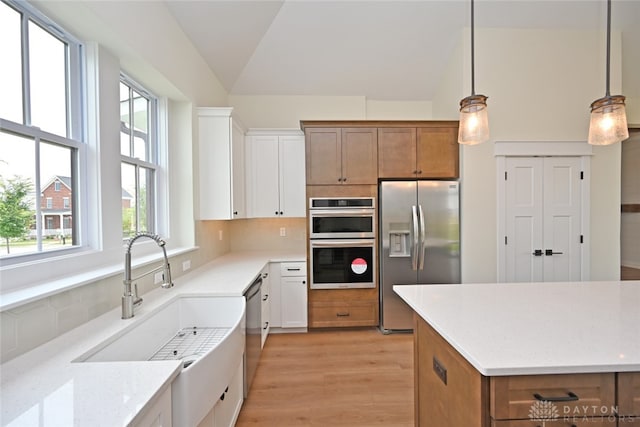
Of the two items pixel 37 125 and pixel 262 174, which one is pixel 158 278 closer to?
pixel 37 125

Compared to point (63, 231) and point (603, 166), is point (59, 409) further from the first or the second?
point (603, 166)

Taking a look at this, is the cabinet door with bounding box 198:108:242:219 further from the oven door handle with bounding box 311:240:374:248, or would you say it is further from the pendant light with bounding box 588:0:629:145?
the pendant light with bounding box 588:0:629:145

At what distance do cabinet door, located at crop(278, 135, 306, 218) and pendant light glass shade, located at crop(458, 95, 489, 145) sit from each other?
206cm

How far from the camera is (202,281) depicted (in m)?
2.22

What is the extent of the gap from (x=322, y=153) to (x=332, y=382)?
2.26 meters

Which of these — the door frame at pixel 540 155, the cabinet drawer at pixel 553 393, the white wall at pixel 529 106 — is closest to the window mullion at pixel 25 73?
the cabinet drawer at pixel 553 393

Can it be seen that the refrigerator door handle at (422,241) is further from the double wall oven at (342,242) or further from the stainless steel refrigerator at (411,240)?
the double wall oven at (342,242)

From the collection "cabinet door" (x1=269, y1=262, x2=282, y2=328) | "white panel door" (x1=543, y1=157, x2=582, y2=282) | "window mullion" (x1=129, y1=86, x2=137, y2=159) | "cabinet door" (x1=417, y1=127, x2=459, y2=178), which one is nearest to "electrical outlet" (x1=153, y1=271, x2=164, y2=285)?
"window mullion" (x1=129, y1=86, x2=137, y2=159)

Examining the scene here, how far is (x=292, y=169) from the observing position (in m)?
3.59

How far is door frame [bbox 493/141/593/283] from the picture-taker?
3283 mm

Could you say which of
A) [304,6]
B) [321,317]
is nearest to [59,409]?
[321,317]

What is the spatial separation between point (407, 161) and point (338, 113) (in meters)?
1.26

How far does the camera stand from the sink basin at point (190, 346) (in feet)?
3.42

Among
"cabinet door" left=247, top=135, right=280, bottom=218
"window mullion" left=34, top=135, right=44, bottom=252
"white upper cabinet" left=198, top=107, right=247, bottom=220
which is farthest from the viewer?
"cabinet door" left=247, top=135, right=280, bottom=218
